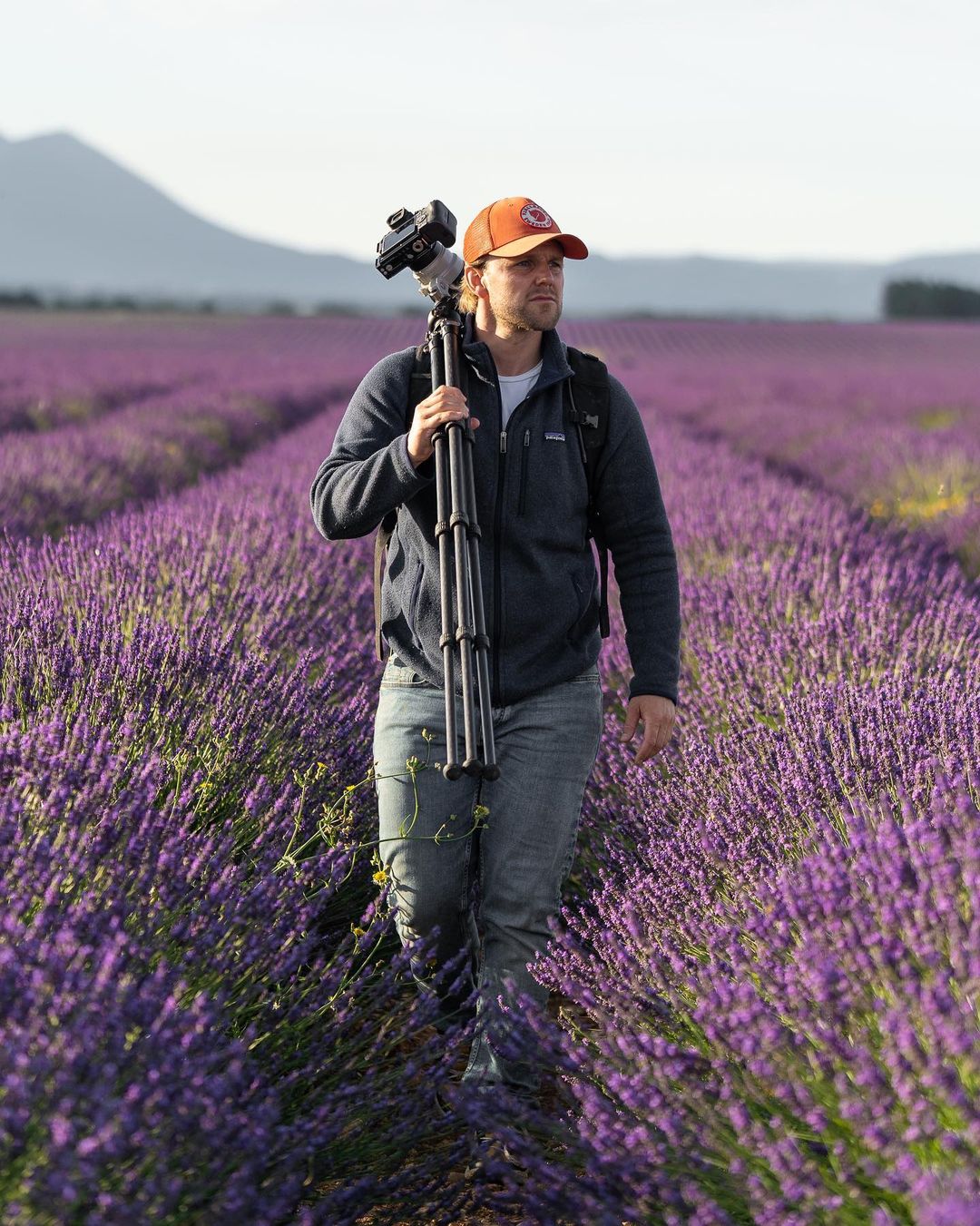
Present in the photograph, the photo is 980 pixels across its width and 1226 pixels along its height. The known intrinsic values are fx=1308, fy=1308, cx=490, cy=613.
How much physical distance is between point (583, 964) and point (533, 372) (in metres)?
1.07

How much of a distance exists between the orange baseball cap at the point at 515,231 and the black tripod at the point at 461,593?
0.72ft

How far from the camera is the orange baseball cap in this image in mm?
2297

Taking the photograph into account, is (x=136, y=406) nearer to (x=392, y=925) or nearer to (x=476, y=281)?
(x=392, y=925)

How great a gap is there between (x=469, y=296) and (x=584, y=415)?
33cm

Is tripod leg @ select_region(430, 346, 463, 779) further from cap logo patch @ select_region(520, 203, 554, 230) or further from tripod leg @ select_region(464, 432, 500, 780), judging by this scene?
cap logo patch @ select_region(520, 203, 554, 230)

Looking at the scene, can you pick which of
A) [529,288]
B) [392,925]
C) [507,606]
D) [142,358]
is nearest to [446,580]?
[507,606]

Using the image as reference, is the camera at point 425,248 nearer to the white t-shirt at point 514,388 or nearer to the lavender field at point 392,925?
the white t-shirt at point 514,388

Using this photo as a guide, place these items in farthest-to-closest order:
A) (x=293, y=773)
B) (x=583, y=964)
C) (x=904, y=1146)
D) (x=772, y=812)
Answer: (x=293, y=773)
(x=772, y=812)
(x=583, y=964)
(x=904, y=1146)

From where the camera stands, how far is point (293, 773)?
2613 mm

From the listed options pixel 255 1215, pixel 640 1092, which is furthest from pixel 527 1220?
pixel 255 1215

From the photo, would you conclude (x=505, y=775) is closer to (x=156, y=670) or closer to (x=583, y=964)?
(x=583, y=964)

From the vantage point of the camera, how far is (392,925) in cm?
283

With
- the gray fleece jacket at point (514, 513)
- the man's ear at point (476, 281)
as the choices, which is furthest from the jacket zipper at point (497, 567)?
the man's ear at point (476, 281)

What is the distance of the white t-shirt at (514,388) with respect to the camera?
238 cm
